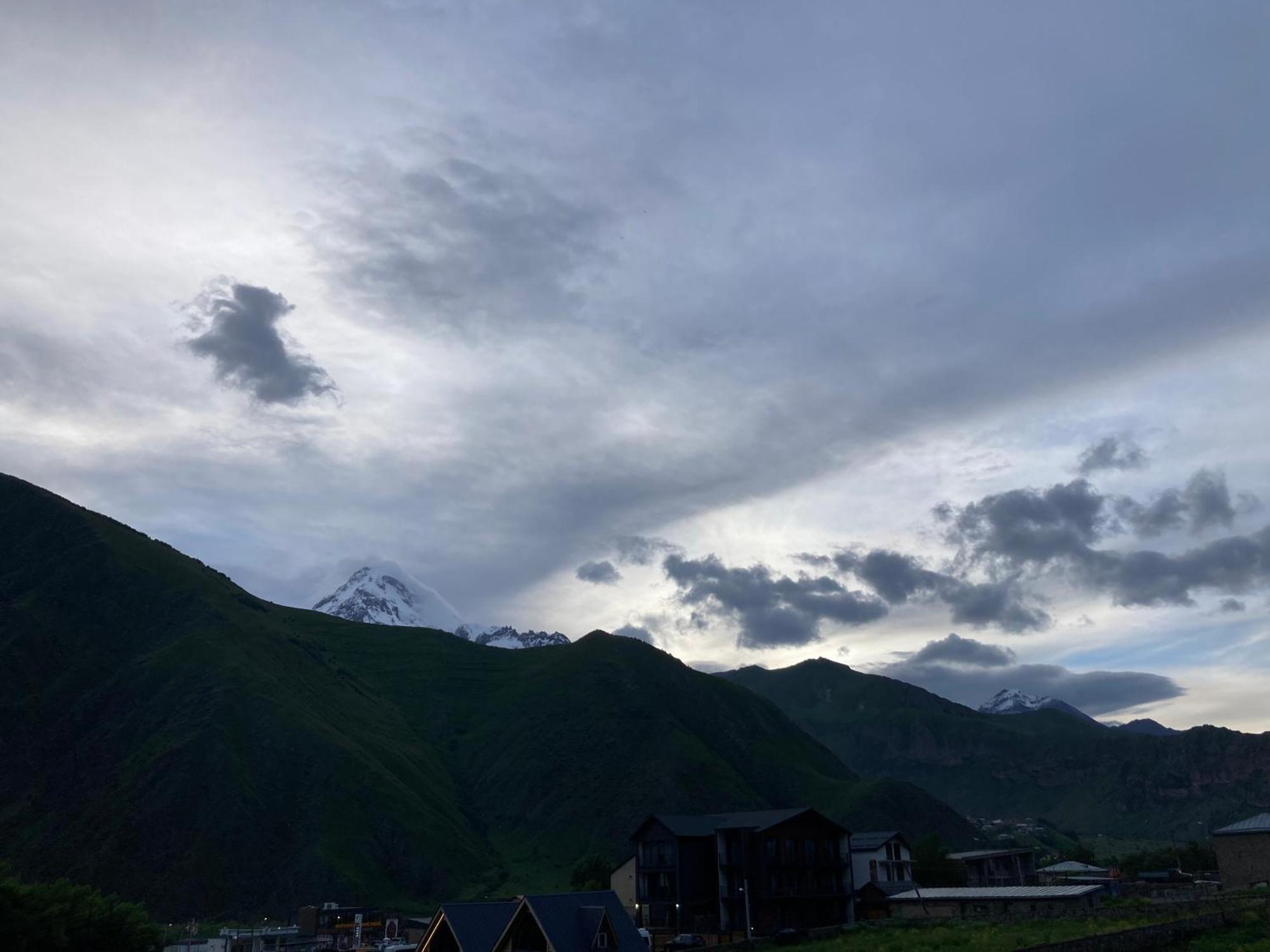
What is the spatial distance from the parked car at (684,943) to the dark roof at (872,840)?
35.5 m

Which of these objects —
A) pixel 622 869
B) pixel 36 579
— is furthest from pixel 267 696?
pixel 622 869

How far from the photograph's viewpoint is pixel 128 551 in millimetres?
173000

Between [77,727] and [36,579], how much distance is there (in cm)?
3905

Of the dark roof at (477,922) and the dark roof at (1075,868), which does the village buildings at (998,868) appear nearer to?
the dark roof at (1075,868)

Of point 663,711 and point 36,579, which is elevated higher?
point 36,579

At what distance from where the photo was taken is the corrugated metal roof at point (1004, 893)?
231 feet

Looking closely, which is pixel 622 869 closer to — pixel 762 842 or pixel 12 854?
pixel 762 842

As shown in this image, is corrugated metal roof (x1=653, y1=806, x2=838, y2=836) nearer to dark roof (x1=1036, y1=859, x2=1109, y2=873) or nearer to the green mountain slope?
the green mountain slope

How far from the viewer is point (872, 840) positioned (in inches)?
4178

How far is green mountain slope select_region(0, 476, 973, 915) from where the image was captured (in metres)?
116

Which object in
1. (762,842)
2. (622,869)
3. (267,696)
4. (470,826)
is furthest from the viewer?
(470,826)

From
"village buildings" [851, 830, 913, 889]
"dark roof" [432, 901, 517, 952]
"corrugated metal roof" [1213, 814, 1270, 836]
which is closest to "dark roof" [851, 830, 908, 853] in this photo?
"village buildings" [851, 830, 913, 889]

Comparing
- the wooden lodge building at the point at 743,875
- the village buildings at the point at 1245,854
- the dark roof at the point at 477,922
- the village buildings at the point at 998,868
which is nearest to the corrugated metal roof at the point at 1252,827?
the village buildings at the point at 1245,854

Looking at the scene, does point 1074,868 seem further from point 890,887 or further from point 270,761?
point 270,761
